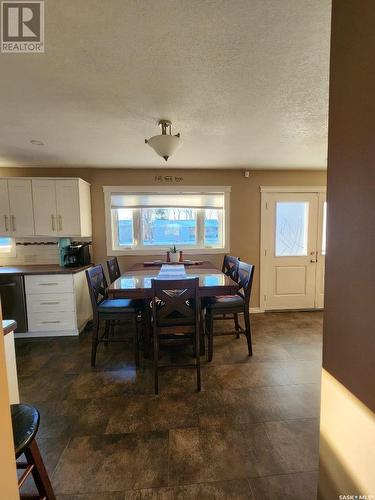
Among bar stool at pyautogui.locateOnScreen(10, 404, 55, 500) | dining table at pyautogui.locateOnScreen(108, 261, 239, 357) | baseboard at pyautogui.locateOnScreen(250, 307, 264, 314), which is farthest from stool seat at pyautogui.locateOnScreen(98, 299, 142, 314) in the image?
baseboard at pyautogui.locateOnScreen(250, 307, 264, 314)

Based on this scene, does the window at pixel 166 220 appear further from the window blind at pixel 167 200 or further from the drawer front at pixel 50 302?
the drawer front at pixel 50 302

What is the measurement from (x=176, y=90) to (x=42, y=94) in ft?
3.15

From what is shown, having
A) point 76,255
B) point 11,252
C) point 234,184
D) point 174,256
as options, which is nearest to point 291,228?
point 234,184

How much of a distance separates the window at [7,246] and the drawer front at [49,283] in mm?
914

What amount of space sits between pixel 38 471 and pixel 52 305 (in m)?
2.32

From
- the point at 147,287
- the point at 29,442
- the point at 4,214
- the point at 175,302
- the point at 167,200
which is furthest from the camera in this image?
the point at 167,200

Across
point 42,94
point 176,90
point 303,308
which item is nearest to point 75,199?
point 42,94

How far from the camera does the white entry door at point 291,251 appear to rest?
380 cm

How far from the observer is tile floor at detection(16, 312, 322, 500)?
1.26 meters

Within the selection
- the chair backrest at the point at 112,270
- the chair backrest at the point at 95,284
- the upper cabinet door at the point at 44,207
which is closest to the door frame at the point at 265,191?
the chair backrest at the point at 112,270

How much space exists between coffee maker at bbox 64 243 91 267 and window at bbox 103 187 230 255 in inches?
15.5

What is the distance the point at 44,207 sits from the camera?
3.23m

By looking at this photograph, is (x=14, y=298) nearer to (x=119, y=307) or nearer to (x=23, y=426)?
(x=119, y=307)

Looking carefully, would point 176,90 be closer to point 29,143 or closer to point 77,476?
point 29,143
